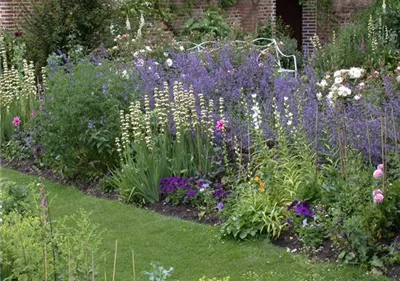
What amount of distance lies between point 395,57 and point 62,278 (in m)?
8.32

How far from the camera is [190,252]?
5520mm

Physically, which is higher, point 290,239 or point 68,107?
point 68,107

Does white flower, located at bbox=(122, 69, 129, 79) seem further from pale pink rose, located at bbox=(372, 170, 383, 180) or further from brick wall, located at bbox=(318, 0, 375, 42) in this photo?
brick wall, located at bbox=(318, 0, 375, 42)

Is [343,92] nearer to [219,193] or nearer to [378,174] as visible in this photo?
[219,193]

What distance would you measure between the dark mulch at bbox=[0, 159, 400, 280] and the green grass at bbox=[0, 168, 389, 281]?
111mm

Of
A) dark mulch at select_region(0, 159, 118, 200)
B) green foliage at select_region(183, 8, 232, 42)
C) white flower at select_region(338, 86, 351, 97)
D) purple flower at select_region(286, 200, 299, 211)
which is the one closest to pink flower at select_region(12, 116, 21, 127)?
dark mulch at select_region(0, 159, 118, 200)

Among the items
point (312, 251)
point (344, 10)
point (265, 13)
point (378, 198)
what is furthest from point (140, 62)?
point (344, 10)

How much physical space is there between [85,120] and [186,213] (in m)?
1.72

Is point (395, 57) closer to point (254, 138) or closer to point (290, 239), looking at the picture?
point (254, 138)

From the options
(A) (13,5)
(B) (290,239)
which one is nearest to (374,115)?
(B) (290,239)

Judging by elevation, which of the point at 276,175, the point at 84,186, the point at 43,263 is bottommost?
the point at 84,186

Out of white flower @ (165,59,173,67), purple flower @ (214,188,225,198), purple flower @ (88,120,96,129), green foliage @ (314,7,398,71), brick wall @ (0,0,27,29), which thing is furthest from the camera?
brick wall @ (0,0,27,29)

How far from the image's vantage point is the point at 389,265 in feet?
15.8

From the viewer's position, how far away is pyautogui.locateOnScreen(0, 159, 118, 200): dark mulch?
7246mm
